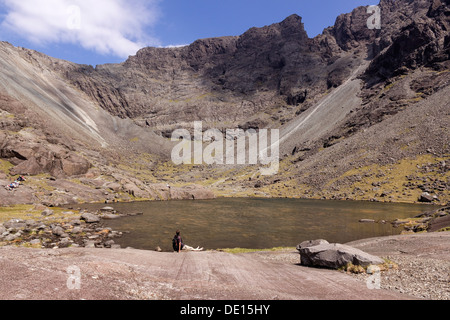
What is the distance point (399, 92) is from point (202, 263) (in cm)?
14513

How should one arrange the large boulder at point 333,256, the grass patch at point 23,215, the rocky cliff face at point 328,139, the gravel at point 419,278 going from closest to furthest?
1. the gravel at point 419,278
2. the large boulder at point 333,256
3. the grass patch at point 23,215
4. the rocky cliff face at point 328,139

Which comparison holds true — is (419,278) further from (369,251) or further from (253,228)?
(253,228)

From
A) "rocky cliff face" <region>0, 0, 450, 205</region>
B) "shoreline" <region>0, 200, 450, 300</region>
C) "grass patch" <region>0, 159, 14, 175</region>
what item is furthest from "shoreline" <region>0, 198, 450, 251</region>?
"rocky cliff face" <region>0, 0, 450, 205</region>

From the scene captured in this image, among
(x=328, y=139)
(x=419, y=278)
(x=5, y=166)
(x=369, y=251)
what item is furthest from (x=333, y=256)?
(x=328, y=139)

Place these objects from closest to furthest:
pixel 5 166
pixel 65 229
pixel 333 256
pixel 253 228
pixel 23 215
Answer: pixel 333 256
pixel 65 229
pixel 253 228
pixel 23 215
pixel 5 166

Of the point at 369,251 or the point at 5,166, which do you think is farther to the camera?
the point at 5,166

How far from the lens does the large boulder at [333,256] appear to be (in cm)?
1375

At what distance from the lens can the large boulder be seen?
13.7 m

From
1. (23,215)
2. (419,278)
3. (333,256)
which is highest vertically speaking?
(333,256)

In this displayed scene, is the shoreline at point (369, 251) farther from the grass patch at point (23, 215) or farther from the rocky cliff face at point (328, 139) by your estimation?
the rocky cliff face at point (328, 139)

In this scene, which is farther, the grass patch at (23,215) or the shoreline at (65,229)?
the grass patch at (23,215)

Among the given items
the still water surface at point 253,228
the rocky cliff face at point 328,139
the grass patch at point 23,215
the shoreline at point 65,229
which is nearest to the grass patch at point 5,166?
the rocky cliff face at point 328,139

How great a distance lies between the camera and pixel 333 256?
14734 mm
